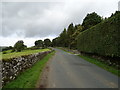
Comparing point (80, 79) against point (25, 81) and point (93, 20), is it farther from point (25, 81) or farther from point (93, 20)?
point (93, 20)

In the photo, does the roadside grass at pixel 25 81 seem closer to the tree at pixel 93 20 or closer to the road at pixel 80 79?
the road at pixel 80 79

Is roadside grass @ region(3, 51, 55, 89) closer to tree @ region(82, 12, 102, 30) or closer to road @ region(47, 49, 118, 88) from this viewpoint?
road @ region(47, 49, 118, 88)

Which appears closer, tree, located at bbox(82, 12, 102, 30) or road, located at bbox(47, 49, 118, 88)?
road, located at bbox(47, 49, 118, 88)

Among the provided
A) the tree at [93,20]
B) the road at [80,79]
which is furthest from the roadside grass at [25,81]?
the tree at [93,20]

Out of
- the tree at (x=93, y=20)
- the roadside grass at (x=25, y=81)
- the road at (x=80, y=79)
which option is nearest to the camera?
the roadside grass at (x=25, y=81)

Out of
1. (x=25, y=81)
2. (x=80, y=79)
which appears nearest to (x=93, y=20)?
(x=80, y=79)

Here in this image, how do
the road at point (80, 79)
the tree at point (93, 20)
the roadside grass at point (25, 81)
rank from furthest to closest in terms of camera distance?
the tree at point (93, 20)
the road at point (80, 79)
the roadside grass at point (25, 81)

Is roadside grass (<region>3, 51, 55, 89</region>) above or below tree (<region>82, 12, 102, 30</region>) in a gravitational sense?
below

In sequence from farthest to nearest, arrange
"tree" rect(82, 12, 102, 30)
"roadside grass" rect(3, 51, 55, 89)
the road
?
1. "tree" rect(82, 12, 102, 30)
2. the road
3. "roadside grass" rect(3, 51, 55, 89)

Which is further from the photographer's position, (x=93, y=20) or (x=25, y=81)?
(x=93, y=20)

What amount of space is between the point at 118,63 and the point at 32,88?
388 inches

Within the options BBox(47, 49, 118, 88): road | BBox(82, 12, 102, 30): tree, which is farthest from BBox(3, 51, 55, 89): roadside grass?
BBox(82, 12, 102, 30): tree

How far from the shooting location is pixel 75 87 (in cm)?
557

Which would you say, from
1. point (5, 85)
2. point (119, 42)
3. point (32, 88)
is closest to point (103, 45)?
point (119, 42)
